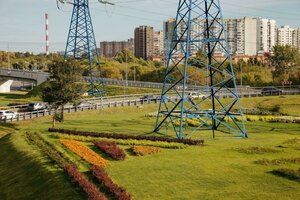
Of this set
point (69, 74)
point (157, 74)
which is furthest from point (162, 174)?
point (157, 74)

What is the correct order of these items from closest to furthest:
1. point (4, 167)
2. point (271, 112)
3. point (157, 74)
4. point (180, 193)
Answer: point (180, 193) < point (4, 167) < point (271, 112) < point (157, 74)

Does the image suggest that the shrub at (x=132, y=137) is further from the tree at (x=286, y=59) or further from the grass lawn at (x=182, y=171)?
the tree at (x=286, y=59)

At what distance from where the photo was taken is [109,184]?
21.2 metres

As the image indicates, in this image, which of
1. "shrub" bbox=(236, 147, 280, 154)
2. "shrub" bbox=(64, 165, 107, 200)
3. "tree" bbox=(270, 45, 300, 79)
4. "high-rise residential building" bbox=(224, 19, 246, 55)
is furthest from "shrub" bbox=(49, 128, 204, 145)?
"high-rise residential building" bbox=(224, 19, 246, 55)

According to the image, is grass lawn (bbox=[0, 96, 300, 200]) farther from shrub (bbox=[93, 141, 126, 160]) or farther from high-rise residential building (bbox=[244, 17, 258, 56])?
high-rise residential building (bbox=[244, 17, 258, 56])

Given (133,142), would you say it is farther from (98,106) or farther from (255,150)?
(98,106)

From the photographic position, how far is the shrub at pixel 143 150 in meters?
28.8

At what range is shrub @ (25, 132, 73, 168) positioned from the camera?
2648 centimetres

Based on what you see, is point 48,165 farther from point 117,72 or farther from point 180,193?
point 117,72

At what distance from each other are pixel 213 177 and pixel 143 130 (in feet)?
57.9

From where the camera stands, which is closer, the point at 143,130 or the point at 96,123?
the point at 143,130

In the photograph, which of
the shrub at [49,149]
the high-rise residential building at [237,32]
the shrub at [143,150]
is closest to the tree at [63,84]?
the shrub at [49,149]

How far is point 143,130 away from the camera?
131 feet

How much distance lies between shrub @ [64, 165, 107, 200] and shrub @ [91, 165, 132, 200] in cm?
56
